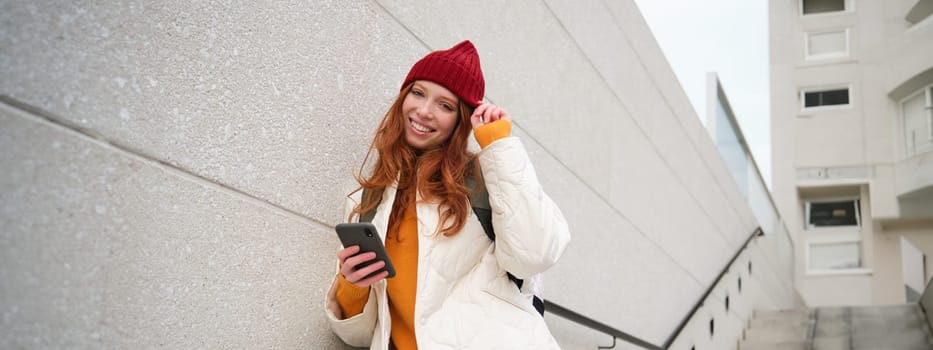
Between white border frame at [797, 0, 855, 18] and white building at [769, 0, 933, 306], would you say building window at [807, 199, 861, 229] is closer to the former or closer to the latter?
white building at [769, 0, 933, 306]

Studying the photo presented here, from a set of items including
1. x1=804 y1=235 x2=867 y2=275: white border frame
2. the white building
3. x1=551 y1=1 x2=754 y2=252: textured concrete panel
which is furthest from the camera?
x1=804 y1=235 x2=867 y2=275: white border frame

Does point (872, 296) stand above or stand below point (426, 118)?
below

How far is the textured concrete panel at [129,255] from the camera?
112 cm

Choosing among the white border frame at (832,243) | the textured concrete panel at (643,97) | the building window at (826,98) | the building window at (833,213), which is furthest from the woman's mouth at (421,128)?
the building window at (826,98)

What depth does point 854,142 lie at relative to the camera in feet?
66.0

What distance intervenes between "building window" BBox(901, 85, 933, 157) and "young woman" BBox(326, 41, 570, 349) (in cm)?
1868

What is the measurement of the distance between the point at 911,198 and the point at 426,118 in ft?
65.6

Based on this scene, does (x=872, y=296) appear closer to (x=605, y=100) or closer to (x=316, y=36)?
(x=605, y=100)

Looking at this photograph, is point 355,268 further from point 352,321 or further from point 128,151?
point 128,151

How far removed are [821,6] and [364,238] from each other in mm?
23935

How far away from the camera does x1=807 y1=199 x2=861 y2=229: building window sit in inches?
801

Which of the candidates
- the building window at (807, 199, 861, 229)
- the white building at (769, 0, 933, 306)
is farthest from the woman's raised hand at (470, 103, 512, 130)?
the building window at (807, 199, 861, 229)

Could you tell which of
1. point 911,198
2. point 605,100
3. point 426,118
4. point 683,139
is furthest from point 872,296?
point 426,118

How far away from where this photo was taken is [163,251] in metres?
1.38
